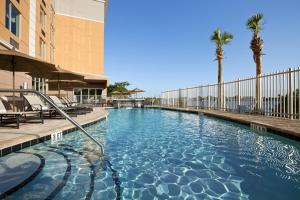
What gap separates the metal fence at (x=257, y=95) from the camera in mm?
8664

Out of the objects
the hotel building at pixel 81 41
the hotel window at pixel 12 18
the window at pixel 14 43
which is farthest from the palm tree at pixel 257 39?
the hotel building at pixel 81 41

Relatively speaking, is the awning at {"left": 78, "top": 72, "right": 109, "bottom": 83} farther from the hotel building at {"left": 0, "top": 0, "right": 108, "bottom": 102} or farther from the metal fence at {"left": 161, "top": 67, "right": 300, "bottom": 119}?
the metal fence at {"left": 161, "top": 67, "right": 300, "bottom": 119}

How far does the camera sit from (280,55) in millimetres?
14875

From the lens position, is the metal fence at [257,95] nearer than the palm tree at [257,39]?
Yes

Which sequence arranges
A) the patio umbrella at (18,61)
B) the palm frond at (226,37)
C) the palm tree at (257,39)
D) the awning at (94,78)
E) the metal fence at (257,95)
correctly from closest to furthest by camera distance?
the patio umbrella at (18,61) < the metal fence at (257,95) < the palm tree at (257,39) < the palm frond at (226,37) < the awning at (94,78)

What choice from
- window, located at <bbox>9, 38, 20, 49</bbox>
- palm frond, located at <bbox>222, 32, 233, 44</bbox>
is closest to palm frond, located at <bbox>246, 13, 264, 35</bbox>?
palm frond, located at <bbox>222, 32, 233, 44</bbox>

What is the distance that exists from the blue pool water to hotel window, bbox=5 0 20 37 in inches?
315

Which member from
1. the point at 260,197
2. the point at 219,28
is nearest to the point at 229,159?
the point at 260,197

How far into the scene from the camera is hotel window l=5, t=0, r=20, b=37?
35.3 feet

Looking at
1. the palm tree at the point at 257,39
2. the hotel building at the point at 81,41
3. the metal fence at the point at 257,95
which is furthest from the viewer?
the hotel building at the point at 81,41

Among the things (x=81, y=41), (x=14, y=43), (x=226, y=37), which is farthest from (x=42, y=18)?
(x=226, y=37)

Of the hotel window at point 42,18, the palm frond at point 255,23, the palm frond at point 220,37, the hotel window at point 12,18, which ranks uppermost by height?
the hotel window at point 42,18

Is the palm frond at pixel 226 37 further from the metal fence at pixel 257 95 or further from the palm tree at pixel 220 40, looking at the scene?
the metal fence at pixel 257 95

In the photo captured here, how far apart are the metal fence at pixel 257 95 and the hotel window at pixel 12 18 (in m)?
12.2
